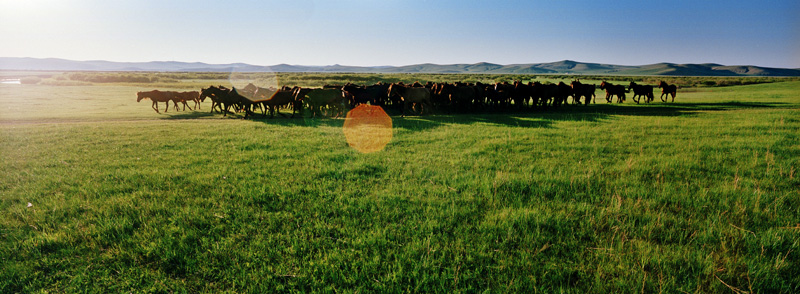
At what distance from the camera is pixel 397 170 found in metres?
6.02

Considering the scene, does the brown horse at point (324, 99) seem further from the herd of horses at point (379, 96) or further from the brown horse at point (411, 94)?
the brown horse at point (411, 94)

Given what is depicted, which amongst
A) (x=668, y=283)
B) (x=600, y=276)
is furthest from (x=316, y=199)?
(x=668, y=283)

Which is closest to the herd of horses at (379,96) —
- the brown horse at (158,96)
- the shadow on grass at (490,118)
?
the brown horse at (158,96)

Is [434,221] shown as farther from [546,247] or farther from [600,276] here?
[600,276]

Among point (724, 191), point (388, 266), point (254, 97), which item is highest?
point (254, 97)

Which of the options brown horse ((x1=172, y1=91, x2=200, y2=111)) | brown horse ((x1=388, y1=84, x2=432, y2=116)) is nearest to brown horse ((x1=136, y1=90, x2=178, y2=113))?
brown horse ((x1=172, y1=91, x2=200, y2=111))

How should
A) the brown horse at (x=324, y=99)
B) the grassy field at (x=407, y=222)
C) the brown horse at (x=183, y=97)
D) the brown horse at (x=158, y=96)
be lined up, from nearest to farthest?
1. the grassy field at (x=407, y=222)
2. the brown horse at (x=324, y=99)
3. the brown horse at (x=158, y=96)
4. the brown horse at (x=183, y=97)

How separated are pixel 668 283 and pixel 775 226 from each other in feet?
7.68

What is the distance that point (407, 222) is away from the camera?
3.75 meters

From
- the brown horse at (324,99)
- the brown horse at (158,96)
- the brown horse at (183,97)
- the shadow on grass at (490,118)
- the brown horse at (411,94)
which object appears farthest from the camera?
the brown horse at (183,97)

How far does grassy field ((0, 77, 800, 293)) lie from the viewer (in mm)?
2760

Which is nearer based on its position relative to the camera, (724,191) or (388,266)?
(388,266)

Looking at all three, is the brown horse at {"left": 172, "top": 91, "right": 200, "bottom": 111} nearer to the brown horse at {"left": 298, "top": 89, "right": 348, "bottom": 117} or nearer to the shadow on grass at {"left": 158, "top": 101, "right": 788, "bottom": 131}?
the shadow on grass at {"left": 158, "top": 101, "right": 788, "bottom": 131}

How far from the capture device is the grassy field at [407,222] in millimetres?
2760
